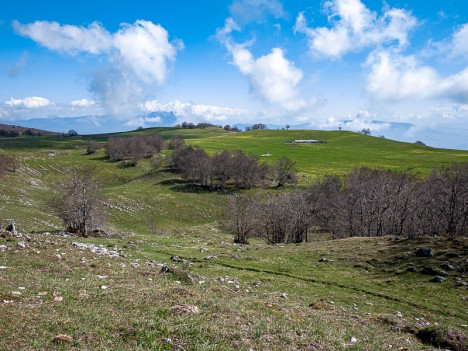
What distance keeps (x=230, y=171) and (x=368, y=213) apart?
5831cm

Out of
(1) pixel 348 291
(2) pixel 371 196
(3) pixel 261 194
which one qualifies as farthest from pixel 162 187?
(1) pixel 348 291

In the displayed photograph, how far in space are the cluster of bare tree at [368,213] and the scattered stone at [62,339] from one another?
38.1m

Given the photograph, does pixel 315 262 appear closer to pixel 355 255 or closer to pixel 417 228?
pixel 355 255

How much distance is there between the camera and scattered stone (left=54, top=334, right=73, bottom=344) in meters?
9.38

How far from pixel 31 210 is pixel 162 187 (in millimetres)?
44310

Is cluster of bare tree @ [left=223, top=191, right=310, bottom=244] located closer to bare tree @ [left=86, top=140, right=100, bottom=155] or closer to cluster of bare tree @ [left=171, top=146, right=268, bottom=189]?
cluster of bare tree @ [left=171, top=146, right=268, bottom=189]

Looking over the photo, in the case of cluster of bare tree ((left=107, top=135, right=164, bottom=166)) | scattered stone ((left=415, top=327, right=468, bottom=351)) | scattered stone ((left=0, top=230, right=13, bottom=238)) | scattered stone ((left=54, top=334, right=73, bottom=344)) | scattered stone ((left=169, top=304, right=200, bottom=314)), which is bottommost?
scattered stone ((left=415, top=327, right=468, bottom=351))

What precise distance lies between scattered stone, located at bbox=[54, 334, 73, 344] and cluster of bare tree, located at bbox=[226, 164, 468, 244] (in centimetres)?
3806

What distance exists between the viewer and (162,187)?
9556cm

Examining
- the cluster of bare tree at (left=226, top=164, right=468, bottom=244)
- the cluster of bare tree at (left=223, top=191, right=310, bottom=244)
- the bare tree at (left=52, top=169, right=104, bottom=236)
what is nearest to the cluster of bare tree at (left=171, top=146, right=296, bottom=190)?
the cluster of bare tree at (left=226, top=164, right=468, bottom=244)

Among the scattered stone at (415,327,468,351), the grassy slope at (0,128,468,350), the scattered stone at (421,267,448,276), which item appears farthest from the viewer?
the scattered stone at (421,267,448,276)

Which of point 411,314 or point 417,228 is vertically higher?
point 411,314

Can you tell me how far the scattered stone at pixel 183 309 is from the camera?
1229 centimetres

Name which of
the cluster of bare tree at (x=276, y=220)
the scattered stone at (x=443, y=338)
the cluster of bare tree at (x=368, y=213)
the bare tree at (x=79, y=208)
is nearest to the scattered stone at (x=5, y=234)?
the bare tree at (x=79, y=208)
